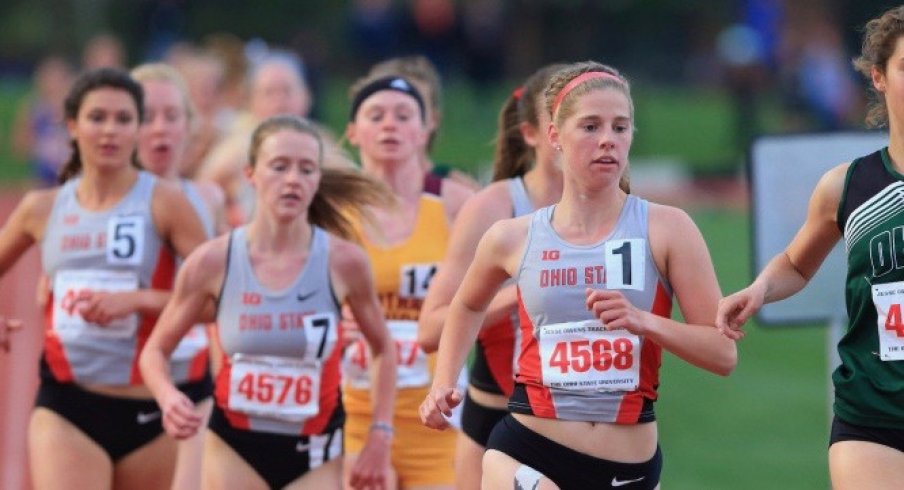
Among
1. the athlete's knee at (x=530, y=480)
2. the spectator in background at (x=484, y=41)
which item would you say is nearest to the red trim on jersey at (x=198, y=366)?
the athlete's knee at (x=530, y=480)

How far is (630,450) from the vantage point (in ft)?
18.5

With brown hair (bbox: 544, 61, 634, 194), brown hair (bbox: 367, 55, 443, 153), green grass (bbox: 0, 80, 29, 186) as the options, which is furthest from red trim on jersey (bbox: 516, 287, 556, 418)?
green grass (bbox: 0, 80, 29, 186)

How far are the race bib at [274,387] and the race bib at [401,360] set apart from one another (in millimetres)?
897

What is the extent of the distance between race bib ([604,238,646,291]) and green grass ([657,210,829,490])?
5514 millimetres

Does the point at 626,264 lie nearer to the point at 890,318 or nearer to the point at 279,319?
the point at 890,318

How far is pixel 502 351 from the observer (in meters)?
7.05

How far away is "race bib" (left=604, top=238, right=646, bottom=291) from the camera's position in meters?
5.57

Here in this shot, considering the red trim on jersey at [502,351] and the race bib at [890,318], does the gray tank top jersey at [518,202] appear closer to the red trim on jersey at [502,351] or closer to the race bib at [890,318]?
the red trim on jersey at [502,351]

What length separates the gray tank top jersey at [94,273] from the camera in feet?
24.6

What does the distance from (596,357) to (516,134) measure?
1.96 m

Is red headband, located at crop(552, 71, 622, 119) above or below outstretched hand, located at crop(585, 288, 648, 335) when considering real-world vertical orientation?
above

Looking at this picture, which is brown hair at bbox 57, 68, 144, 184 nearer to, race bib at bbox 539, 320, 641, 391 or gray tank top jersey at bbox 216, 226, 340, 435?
gray tank top jersey at bbox 216, 226, 340, 435

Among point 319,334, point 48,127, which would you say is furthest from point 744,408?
point 48,127

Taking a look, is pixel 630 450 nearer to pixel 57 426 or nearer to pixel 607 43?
pixel 57 426
